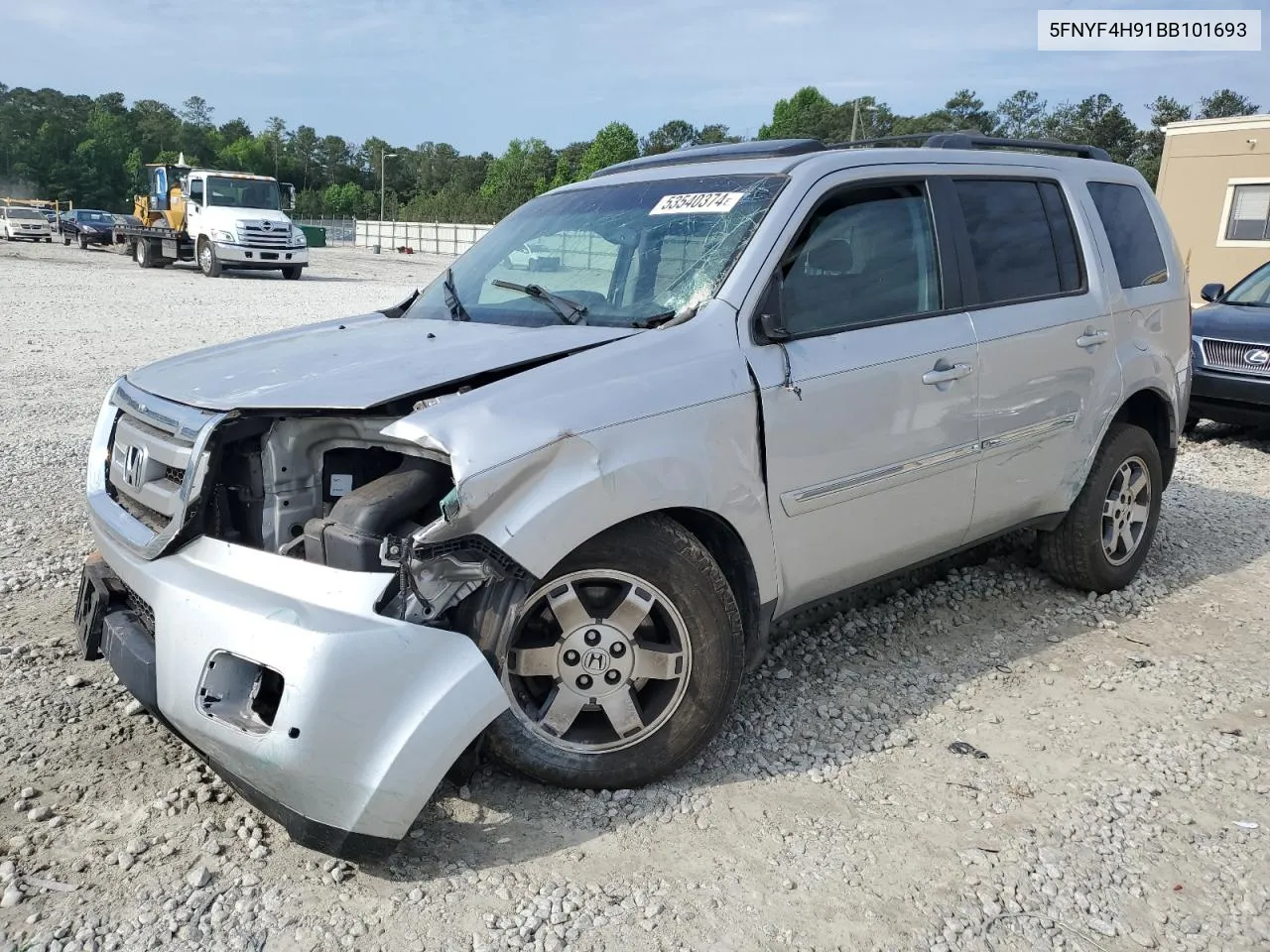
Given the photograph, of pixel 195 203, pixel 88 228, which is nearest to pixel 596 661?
pixel 195 203

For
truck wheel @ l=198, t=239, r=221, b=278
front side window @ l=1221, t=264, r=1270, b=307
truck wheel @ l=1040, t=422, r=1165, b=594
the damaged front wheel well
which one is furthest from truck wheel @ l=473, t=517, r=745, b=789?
truck wheel @ l=198, t=239, r=221, b=278

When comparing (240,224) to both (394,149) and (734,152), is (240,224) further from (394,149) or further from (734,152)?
(394,149)

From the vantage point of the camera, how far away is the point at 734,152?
389cm

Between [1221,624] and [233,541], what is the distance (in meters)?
4.21

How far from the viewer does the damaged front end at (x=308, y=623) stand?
2.41 metres

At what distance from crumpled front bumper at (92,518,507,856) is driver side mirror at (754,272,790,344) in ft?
4.46

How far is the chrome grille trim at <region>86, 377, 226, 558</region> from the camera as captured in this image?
2.77m

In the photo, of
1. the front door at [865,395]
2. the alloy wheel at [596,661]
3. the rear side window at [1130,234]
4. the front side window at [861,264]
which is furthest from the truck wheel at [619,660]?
the rear side window at [1130,234]

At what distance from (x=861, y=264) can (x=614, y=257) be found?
884mm

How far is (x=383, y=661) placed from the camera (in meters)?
2.42

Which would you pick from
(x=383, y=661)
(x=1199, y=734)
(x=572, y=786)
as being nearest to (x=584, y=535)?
(x=383, y=661)

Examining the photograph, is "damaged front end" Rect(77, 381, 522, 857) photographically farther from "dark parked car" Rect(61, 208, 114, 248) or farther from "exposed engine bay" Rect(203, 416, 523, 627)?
"dark parked car" Rect(61, 208, 114, 248)

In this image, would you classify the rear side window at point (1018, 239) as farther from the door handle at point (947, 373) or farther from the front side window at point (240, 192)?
the front side window at point (240, 192)

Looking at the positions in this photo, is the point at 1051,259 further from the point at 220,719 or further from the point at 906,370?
the point at 220,719
